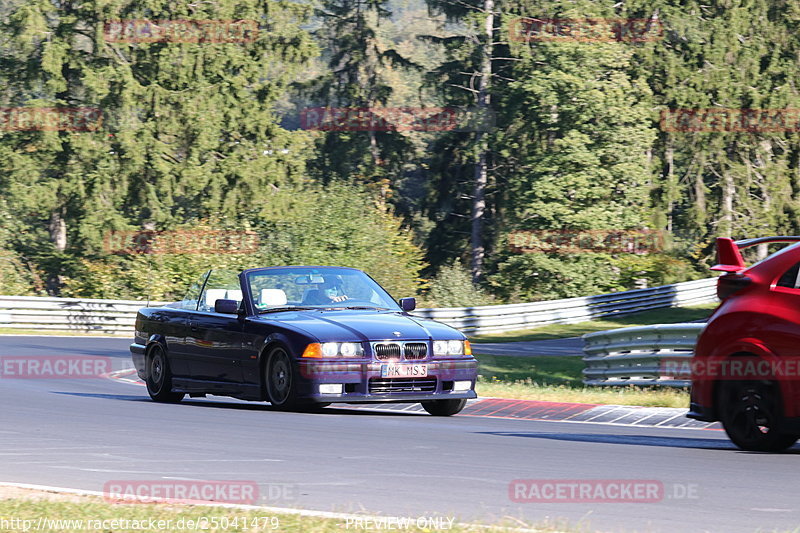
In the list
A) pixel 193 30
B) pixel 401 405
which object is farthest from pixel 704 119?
pixel 401 405

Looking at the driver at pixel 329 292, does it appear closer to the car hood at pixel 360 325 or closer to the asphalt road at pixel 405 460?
the car hood at pixel 360 325

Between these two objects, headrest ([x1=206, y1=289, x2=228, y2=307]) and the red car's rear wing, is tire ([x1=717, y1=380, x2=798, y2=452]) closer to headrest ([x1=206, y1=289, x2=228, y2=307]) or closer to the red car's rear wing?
the red car's rear wing

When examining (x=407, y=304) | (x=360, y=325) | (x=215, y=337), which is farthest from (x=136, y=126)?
(x=360, y=325)

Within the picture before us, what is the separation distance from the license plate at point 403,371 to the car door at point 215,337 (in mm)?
1695

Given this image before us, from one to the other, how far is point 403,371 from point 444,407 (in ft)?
3.98

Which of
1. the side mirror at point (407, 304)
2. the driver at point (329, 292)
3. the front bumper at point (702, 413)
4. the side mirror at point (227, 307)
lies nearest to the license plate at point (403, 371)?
the side mirror at point (407, 304)

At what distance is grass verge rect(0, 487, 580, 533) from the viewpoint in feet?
22.6

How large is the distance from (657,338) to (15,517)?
13.8m

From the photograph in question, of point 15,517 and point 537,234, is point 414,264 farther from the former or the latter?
point 15,517

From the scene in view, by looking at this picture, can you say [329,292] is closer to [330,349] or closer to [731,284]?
[330,349]

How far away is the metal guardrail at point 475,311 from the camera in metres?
35.7

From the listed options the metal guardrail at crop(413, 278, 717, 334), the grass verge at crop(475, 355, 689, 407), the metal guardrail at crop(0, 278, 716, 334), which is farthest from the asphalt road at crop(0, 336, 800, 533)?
the metal guardrail at crop(413, 278, 717, 334)

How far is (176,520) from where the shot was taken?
279 inches

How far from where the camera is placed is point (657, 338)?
1978cm
